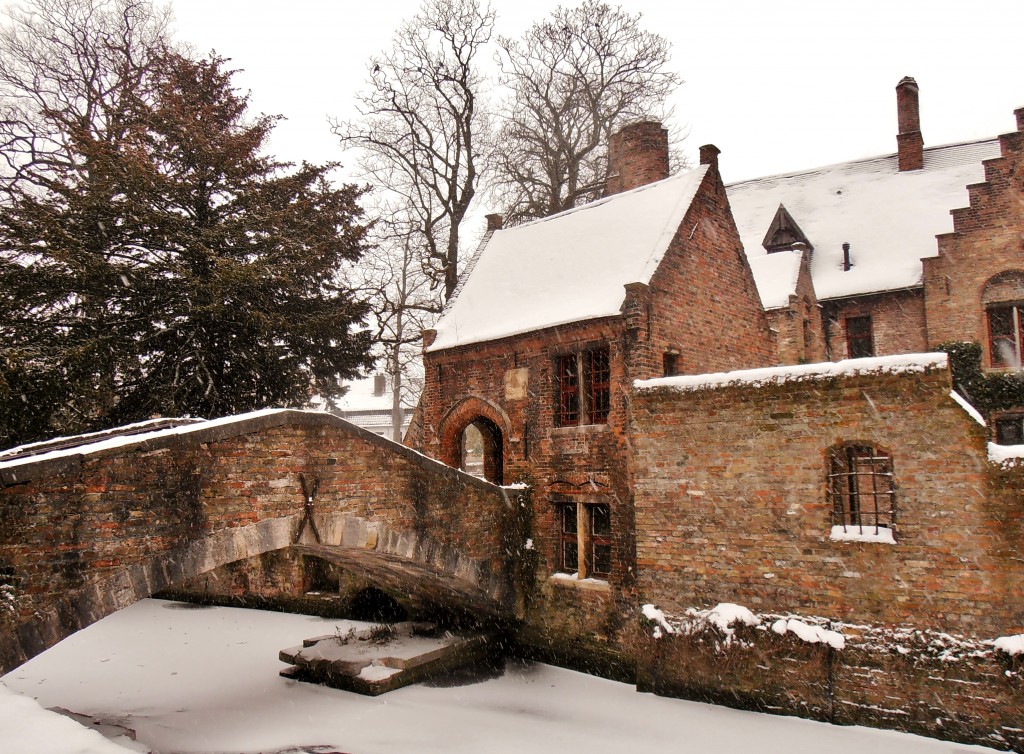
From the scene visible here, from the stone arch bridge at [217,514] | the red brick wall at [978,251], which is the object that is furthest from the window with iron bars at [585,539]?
the red brick wall at [978,251]

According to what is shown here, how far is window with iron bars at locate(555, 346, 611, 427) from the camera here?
12781mm

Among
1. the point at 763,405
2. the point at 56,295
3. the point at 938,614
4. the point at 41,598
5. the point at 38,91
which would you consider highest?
the point at 38,91

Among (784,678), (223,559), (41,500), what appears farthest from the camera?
(784,678)

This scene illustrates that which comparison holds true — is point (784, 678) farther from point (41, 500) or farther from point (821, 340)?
point (821, 340)

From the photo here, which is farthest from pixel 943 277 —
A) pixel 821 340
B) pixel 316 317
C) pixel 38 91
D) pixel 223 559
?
pixel 38 91

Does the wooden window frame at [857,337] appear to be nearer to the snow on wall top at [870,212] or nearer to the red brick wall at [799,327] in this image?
the snow on wall top at [870,212]

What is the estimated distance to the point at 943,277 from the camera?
1792cm

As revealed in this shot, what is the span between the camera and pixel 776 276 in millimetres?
18828

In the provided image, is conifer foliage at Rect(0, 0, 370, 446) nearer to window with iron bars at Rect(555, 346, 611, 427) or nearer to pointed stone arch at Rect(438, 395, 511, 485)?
pointed stone arch at Rect(438, 395, 511, 485)

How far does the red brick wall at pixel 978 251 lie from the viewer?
1695cm

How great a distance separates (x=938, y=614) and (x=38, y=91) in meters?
22.3

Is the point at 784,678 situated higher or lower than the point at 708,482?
lower

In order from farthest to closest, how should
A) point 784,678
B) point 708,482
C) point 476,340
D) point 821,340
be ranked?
point 821,340, point 476,340, point 708,482, point 784,678

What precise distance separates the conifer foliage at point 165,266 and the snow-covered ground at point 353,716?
16.1ft
